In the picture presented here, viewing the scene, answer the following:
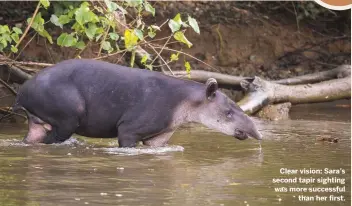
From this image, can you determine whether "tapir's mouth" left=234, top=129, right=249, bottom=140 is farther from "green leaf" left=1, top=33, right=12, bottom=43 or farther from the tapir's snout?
"green leaf" left=1, top=33, right=12, bottom=43

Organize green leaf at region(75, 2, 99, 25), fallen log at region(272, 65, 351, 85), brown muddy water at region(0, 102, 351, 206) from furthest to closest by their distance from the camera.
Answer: fallen log at region(272, 65, 351, 85), green leaf at region(75, 2, 99, 25), brown muddy water at region(0, 102, 351, 206)

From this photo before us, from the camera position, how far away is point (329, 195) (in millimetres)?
6637

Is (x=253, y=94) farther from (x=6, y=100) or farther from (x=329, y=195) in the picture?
(x=329, y=195)

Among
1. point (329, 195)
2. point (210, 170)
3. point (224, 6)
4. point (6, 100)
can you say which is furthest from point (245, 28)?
point (329, 195)

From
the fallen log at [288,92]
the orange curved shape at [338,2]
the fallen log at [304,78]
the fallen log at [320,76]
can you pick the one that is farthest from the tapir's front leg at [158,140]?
the fallen log at [320,76]

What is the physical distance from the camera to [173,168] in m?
7.74

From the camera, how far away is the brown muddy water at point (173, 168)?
638 centimetres

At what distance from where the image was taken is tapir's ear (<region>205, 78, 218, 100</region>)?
8.95 m

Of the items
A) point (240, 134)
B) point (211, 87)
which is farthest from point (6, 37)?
point (240, 134)

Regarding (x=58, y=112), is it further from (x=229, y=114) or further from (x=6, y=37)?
(x=229, y=114)

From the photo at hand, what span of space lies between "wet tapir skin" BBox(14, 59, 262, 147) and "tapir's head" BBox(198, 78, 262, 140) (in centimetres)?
2

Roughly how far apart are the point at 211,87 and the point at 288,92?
3.35 metres

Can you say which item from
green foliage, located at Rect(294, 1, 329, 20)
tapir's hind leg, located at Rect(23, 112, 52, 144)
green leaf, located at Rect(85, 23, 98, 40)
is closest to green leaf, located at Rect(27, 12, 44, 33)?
green leaf, located at Rect(85, 23, 98, 40)

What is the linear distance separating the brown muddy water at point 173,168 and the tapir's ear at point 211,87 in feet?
1.74
